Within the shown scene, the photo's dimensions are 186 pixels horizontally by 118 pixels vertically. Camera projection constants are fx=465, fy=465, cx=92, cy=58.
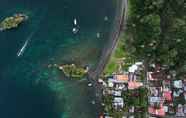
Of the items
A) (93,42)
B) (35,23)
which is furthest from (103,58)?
(35,23)

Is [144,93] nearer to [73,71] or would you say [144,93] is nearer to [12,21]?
[73,71]

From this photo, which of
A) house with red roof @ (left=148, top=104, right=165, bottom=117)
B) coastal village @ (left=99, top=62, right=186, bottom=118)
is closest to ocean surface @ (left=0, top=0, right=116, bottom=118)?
coastal village @ (left=99, top=62, right=186, bottom=118)

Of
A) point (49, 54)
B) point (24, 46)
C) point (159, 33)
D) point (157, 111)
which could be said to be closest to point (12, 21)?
point (24, 46)

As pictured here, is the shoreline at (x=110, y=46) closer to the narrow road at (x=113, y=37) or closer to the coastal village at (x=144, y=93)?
the narrow road at (x=113, y=37)

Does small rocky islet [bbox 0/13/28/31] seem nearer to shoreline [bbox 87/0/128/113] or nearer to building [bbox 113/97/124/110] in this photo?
shoreline [bbox 87/0/128/113]

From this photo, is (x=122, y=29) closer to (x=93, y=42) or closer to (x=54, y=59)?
(x=93, y=42)

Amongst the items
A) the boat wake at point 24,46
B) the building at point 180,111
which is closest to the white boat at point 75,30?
the boat wake at point 24,46
